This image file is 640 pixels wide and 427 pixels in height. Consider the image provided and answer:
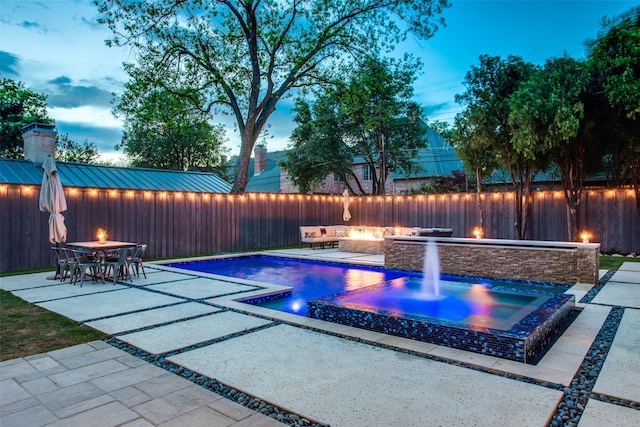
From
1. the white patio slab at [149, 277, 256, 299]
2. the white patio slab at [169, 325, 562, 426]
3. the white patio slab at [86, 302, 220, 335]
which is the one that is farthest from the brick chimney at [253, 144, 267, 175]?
the white patio slab at [169, 325, 562, 426]

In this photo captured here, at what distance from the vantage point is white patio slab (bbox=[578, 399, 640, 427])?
239 cm

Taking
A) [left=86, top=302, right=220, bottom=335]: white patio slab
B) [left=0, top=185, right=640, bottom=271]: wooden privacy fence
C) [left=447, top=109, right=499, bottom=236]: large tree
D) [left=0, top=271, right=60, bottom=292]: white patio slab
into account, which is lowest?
[left=86, top=302, right=220, bottom=335]: white patio slab

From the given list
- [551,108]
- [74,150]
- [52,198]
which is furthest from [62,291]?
[74,150]

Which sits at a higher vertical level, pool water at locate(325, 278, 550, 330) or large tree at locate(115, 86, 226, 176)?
large tree at locate(115, 86, 226, 176)

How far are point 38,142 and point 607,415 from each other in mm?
14186

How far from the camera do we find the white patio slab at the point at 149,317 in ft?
14.7

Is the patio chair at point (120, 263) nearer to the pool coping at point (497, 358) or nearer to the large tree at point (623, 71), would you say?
the pool coping at point (497, 358)

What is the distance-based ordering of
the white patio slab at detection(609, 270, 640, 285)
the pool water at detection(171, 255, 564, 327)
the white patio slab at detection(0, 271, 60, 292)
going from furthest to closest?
1. the white patio slab at detection(609, 270, 640, 285)
2. the white patio slab at detection(0, 271, 60, 292)
3. the pool water at detection(171, 255, 564, 327)

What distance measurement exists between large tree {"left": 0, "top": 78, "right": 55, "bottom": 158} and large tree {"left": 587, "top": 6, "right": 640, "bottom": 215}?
24767mm

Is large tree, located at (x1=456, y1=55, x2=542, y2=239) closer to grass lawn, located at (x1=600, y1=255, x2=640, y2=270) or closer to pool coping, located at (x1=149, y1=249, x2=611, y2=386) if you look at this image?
grass lawn, located at (x1=600, y1=255, x2=640, y2=270)

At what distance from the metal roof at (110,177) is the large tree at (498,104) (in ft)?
31.2

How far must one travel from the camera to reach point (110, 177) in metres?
13.0

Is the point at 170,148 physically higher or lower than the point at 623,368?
higher

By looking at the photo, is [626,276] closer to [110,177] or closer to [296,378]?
[296,378]
